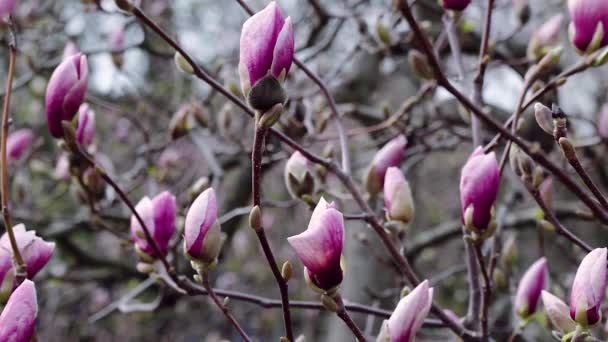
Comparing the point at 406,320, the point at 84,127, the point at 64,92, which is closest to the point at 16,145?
the point at 84,127

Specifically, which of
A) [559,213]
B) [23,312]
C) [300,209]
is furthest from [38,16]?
[300,209]

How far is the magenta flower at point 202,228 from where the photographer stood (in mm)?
659

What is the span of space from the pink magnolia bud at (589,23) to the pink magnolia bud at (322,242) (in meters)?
0.40

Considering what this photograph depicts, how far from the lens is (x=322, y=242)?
57 centimetres

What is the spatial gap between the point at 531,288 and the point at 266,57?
0.54 m

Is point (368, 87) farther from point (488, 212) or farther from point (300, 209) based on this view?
point (300, 209)

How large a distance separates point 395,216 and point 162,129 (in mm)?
2064

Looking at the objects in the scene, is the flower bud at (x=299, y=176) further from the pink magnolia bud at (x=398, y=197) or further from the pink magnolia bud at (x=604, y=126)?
the pink magnolia bud at (x=604, y=126)

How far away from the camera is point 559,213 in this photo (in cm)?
184

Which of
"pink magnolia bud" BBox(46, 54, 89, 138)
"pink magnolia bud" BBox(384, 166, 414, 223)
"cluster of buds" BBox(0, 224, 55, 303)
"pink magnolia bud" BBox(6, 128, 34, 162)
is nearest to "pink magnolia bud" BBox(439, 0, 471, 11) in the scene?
"pink magnolia bud" BBox(384, 166, 414, 223)

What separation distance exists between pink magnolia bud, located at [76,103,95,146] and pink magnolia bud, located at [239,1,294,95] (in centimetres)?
39

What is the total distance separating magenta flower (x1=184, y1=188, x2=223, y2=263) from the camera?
0.66m

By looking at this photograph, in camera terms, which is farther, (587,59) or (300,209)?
(300,209)

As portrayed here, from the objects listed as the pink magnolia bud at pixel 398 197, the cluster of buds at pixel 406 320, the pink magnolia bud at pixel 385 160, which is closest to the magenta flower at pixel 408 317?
the cluster of buds at pixel 406 320
